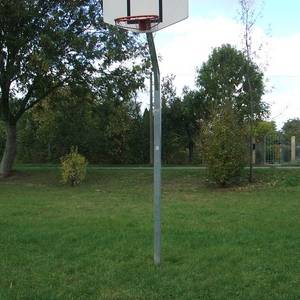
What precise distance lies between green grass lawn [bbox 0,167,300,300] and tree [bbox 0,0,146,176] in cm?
885

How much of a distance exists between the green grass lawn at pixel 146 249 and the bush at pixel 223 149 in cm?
410

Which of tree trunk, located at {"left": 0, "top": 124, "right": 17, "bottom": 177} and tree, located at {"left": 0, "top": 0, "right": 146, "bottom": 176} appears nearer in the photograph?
tree, located at {"left": 0, "top": 0, "right": 146, "bottom": 176}

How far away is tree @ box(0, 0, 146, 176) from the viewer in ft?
76.7

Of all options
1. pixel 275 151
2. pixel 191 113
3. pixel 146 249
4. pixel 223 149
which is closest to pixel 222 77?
pixel 191 113

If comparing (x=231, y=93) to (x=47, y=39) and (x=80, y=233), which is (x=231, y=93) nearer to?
(x=47, y=39)

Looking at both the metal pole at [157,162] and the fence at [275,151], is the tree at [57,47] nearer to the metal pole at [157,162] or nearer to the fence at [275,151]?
the fence at [275,151]

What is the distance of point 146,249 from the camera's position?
8445 mm

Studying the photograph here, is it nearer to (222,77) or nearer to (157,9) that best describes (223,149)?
(157,9)

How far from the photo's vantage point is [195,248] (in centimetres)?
851

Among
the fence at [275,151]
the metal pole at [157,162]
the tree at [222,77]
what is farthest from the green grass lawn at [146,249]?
the tree at [222,77]

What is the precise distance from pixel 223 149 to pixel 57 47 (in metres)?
7.98

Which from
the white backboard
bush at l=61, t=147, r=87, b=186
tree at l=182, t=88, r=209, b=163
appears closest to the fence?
tree at l=182, t=88, r=209, b=163

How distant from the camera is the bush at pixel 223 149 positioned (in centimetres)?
2083

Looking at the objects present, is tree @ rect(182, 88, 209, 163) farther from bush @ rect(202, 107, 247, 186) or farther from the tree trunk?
bush @ rect(202, 107, 247, 186)
